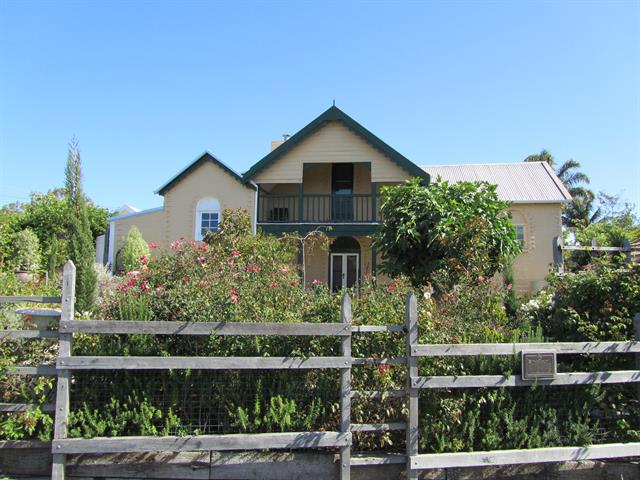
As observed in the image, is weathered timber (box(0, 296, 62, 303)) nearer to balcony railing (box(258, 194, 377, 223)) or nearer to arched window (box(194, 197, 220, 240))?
balcony railing (box(258, 194, 377, 223))

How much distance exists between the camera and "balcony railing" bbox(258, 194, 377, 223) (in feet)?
61.2

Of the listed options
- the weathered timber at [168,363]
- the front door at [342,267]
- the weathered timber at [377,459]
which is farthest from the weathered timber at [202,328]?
the front door at [342,267]

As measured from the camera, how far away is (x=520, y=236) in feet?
67.1

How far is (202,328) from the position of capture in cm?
419

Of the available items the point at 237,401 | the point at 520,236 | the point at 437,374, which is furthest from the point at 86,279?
the point at 520,236

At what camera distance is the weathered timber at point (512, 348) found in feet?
14.1

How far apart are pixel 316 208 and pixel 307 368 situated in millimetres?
15211

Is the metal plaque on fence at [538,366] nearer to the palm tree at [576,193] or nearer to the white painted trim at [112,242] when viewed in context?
the white painted trim at [112,242]

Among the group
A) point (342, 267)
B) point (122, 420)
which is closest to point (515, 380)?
point (122, 420)

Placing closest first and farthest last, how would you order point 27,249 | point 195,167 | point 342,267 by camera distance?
point 27,249
point 195,167
point 342,267

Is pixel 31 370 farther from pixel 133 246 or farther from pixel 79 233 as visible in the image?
pixel 133 246

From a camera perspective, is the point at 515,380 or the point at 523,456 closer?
the point at 523,456

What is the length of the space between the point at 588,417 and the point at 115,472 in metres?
4.43

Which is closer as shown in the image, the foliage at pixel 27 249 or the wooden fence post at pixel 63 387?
the wooden fence post at pixel 63 387
